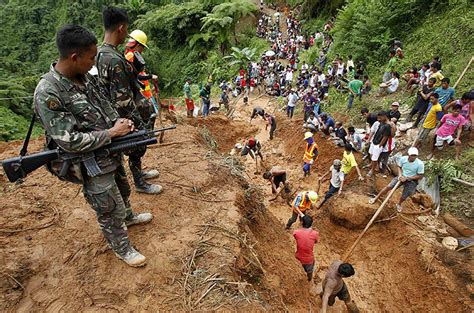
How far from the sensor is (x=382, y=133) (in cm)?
739

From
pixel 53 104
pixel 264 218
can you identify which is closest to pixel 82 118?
pixel 53 104

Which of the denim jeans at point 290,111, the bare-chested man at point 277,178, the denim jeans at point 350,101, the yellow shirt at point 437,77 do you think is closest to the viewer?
the bare-chested man at point 277,178

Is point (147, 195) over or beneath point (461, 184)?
over

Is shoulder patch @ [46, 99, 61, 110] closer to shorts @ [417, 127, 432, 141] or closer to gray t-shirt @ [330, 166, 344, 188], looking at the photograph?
gray t-shirt @ [330, 166, 344, 188]

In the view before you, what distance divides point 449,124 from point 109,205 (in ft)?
25.1

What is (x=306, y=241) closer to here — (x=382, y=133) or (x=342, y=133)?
(x=382, y=133)

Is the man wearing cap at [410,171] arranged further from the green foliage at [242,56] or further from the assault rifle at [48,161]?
the green foliage at [242,56]

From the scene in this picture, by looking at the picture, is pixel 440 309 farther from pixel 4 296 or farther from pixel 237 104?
pixel 237 104

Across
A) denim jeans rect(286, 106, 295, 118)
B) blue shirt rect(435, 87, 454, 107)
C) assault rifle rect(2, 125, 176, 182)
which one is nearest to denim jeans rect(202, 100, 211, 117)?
denim jeans rect(286, 106, 295, 118)

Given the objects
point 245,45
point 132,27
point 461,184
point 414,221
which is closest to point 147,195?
point 414,221

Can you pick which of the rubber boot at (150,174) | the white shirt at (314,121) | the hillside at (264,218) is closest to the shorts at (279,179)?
the hillside at (264,218)

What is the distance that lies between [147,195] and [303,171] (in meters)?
6.79

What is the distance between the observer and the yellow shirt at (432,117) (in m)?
7.35

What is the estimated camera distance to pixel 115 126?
9.16ft
